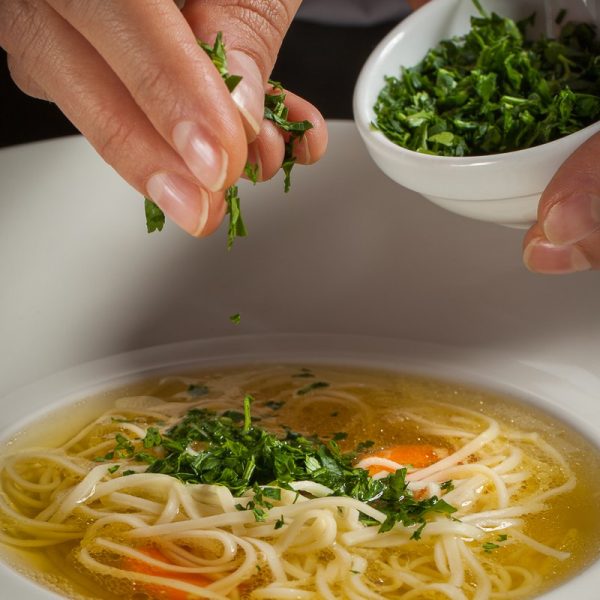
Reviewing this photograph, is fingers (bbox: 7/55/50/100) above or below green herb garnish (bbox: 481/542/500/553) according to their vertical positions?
above

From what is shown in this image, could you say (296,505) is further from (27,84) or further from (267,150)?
(27,84)

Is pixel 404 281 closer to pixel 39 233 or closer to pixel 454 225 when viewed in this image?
pixel 454 225

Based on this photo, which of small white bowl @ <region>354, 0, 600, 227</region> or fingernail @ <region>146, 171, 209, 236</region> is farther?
small white bowl @ <region>354, 0, 600, 227</region>

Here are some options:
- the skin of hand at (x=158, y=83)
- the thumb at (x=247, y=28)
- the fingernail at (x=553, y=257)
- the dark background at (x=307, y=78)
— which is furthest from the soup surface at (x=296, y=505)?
the dark background at (x=307, y=78)

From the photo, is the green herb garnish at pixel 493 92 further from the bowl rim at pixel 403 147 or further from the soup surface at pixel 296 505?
the soup surface at pixel 296 505

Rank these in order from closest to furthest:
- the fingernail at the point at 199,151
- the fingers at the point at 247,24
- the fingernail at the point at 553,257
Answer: the fingernail at the point at 199,151
the fingers at the point at 247,24
the fingernail at the point at 553,257

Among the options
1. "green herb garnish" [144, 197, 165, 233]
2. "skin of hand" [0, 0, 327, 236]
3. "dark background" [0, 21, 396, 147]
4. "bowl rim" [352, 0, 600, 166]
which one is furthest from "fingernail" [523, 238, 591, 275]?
"dark background" [0, 21, 396, 147]

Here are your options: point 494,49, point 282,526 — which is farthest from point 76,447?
point 494,49

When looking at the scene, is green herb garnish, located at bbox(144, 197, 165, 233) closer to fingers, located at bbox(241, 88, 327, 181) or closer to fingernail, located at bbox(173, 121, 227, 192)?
fingers, located at bbox(241, 88, 327, 181)
